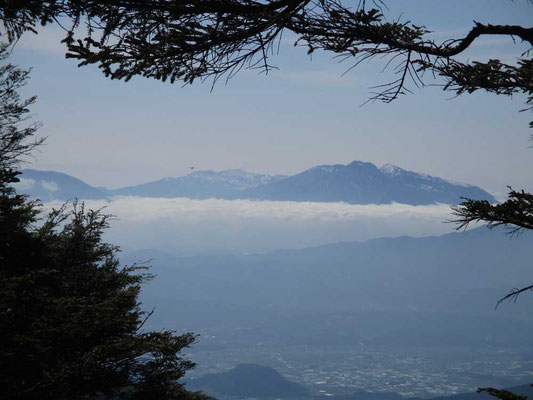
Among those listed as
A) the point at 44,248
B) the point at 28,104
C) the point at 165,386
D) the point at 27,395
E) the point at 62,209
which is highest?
the point at 28,104

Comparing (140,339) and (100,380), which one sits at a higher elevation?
(140,339)

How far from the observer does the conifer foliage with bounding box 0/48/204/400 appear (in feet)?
24.7

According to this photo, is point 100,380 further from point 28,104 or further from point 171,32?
point 28,104

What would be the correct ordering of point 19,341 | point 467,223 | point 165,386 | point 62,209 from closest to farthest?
point 19,341 < point 467,223 < point 165,386 < point 62,209

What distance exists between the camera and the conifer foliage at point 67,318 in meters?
7.53

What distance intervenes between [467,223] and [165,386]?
9811 mm

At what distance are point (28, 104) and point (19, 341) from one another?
43.3 feet

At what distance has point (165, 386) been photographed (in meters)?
12.2

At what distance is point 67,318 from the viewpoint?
8.53m

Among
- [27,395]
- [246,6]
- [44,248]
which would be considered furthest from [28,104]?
[246,6]

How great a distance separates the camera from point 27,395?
23.7 feet

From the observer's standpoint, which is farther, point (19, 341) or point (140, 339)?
point (140, 339)

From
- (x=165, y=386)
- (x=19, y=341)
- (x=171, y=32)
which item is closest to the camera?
(x=171, y=32)

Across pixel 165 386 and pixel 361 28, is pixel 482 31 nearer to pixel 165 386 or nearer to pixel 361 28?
pixel 361 28
